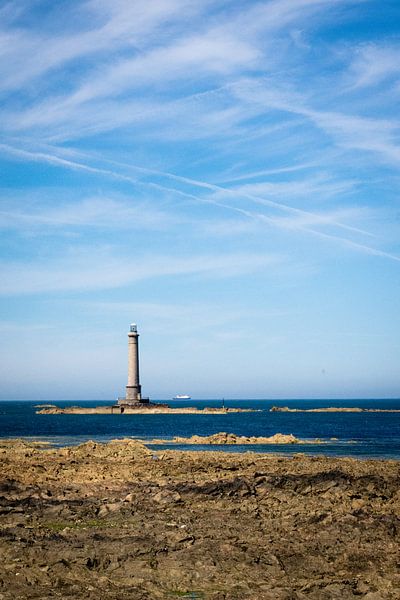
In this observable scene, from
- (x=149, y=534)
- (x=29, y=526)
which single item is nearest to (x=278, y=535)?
(x=149, y=534)

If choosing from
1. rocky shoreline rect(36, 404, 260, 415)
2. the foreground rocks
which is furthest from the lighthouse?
the foreground rocks

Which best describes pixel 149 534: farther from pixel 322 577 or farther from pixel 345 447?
pixel 345 447

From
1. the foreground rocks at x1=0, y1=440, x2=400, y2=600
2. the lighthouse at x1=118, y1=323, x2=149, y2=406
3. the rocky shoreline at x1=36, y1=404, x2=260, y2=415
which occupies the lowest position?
the rocky shoreline at x1=36, y1=404, x2=260, y2=415

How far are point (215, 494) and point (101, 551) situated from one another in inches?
315

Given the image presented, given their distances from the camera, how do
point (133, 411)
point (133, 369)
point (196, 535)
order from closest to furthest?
point (196, 535) → point (133, 369) → point (133, 411)

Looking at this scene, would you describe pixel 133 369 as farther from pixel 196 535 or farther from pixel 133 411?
pixel 196 535

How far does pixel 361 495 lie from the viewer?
73.4 feet

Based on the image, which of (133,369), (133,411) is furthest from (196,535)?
(133,411)

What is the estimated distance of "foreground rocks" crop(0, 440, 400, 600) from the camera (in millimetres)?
13492

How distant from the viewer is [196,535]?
17.4m

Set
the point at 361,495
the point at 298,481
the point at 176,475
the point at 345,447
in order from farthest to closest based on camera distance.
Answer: the point at 345,447 → the point at 176,475 → the point at 298,481 → the point at 361,495

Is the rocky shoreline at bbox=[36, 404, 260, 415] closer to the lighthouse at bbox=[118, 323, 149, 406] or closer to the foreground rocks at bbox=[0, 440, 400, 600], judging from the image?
the lighthouse at bbox=[118, 323, 149, 406]

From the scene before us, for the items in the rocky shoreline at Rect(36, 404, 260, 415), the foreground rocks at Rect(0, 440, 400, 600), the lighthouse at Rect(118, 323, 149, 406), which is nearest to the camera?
the foreground rocks at Rect(0, 440, 400, 600)

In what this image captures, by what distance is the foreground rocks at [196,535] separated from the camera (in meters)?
13.5
